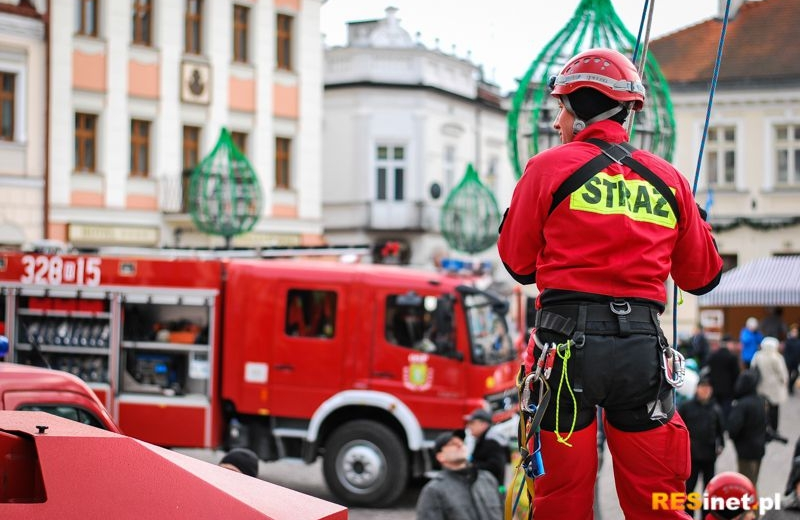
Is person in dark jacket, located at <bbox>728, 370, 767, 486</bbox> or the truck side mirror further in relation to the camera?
the truck side mirror

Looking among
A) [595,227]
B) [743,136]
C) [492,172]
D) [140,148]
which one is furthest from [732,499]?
[492,172]

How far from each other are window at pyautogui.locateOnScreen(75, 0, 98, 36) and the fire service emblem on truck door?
18655mm

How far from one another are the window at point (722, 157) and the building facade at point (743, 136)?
0.10 feet

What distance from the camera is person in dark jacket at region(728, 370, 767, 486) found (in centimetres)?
1275

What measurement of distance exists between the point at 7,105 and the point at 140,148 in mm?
3837

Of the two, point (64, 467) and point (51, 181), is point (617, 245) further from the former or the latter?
point (51, 181)

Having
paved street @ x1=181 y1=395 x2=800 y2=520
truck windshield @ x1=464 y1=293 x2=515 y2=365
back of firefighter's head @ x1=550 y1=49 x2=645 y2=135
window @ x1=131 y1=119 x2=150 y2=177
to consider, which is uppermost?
window @ x1=131 y1=119 x2=150 y2=177

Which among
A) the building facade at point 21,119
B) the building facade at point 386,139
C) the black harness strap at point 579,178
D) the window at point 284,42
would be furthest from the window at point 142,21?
the black harness strap at point 579,178

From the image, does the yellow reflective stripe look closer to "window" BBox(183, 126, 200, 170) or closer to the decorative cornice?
the decorative cornice

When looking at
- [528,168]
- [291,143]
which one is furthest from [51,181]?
[528,168]

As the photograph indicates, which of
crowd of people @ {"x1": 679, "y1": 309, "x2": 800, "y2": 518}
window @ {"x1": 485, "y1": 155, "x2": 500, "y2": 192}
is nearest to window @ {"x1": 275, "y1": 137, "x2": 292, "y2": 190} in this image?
crowd of people @ {"x1": 679, "y1": 309, "x2": 800, "y2": 518}

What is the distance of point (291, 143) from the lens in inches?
1398

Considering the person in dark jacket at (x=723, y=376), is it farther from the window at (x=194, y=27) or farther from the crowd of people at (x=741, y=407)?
the window at (x=194, y=27)

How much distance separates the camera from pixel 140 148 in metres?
31.7
